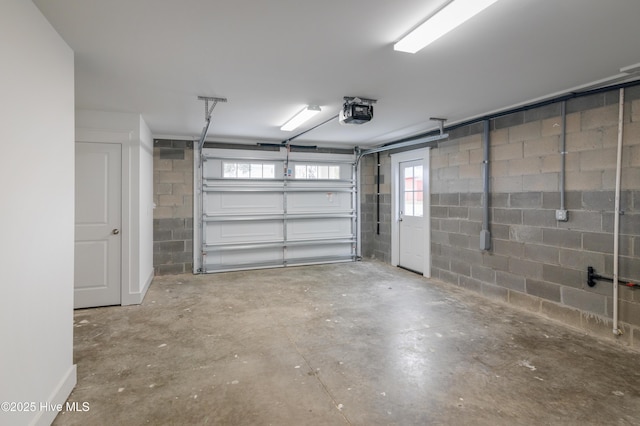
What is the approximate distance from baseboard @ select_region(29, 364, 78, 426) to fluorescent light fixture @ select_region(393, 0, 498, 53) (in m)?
3.11

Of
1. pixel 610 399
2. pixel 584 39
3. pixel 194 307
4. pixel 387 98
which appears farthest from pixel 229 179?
pixel 610 399

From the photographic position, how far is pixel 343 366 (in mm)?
2615

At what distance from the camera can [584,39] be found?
87.8 inches

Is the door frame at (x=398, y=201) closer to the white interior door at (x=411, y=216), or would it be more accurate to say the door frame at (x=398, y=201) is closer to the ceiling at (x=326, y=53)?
the white interior door at (x=411, y=216)

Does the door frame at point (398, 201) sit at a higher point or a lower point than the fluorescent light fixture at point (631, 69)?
lower

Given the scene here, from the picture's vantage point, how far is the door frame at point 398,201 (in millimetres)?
5438

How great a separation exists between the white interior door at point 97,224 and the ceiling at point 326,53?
2.03ft

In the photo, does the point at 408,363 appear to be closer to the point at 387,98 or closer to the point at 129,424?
the point at 129,424

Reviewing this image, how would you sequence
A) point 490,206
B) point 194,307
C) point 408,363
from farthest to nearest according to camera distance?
point 490,206 < point 194,307 < point 408,363

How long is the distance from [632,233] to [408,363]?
7.63ft

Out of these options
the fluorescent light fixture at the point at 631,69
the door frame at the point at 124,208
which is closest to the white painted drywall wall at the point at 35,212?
the door frame at the point at 124,208

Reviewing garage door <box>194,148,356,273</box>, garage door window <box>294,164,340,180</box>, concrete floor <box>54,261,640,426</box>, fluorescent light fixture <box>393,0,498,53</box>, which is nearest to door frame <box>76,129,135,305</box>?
concrete floor <box>54,261,640,426</box>

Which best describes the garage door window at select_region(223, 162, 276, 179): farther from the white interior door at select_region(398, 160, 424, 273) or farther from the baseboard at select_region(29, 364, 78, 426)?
the baseboard at select_region(29, 364, 78, 426)

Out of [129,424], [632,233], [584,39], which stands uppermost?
[584,39]
